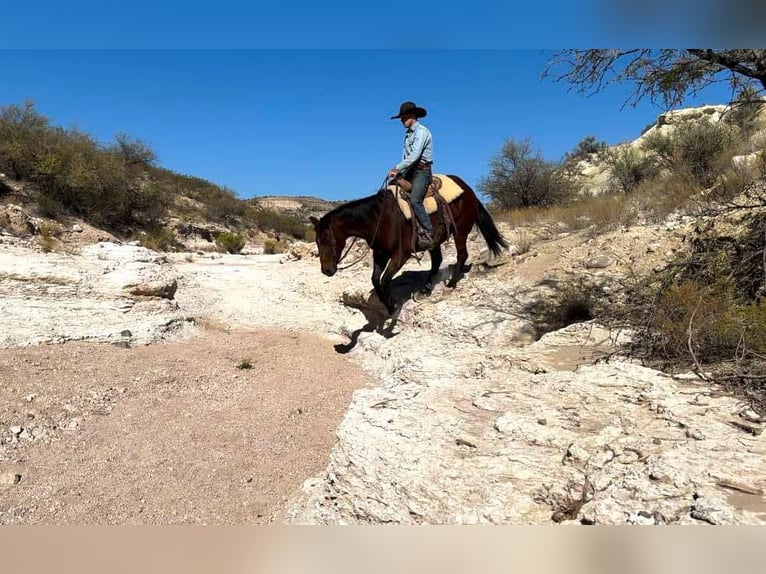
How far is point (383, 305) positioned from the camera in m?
7.40

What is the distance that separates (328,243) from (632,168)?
15187 mm

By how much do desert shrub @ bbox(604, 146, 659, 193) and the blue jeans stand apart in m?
12.1

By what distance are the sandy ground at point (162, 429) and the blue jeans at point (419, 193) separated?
245cm

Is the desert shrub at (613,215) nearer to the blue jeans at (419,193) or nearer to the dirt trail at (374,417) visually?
the dirt trail at (374,417)

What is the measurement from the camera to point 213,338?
719 cm

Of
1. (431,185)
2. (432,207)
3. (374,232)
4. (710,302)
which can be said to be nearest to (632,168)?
(431,185)

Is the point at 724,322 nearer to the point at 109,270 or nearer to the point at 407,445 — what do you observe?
the point at 407,445

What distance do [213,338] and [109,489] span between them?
3.97 meters

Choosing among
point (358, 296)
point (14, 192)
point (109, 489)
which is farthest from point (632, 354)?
point (14, 192)

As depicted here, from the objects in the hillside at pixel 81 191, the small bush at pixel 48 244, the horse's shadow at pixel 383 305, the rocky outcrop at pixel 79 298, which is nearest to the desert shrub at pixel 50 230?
the hillside at pixel 81 191

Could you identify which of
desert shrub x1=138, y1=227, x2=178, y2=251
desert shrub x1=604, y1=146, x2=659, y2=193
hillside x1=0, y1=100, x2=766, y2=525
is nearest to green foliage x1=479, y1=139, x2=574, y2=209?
desert shrub x1=604, y1=146, x2=659, y2=193

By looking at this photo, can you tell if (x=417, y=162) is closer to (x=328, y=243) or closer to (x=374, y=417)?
(x=328, y=243)

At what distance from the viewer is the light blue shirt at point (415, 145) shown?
257 inches

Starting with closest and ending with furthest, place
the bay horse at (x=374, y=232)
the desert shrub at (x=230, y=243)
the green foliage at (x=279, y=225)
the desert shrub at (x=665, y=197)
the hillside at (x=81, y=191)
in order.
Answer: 1. the bay horse at (x=374, y=232)
2. the desert shrub at (x=665, y=197)
3. the hillside at (x=81, y=191)
4. the desert shrub at (x=230, y=243)
5. the green foliage at (x=279, y=225)
